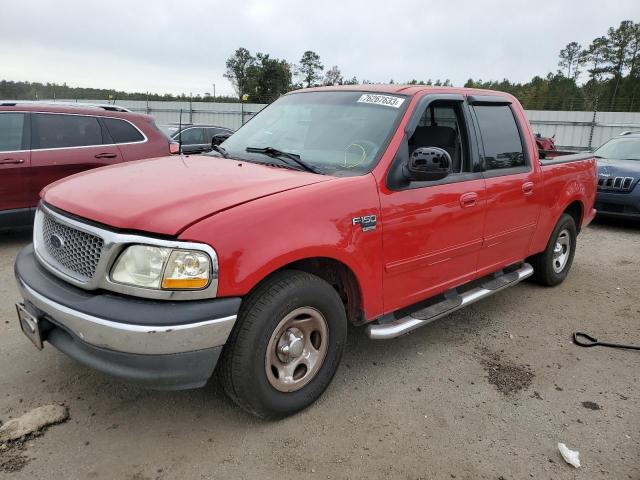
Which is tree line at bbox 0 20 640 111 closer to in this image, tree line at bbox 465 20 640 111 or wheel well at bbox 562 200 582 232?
tree line at bbox 465 20 640 111

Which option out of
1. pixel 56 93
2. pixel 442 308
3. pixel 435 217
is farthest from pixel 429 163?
pixel 56 93

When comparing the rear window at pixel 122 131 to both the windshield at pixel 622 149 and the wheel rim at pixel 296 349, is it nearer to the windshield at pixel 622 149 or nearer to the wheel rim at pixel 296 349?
the wheel rim at pixel 296 349

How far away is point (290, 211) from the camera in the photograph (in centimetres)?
256

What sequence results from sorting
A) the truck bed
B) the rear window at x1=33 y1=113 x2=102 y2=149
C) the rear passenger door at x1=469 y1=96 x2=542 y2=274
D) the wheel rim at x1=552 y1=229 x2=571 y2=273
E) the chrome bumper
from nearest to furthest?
the chrome bumper, the rear passenger door at x1=469 y1=96 x2=542 y2=274, the truck bed, the wheel rim at x1=552 y1=229 x2=571 y2=273, the rear window at x1=33 y1=113 x2=102 y2=149

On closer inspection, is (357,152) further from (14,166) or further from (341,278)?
(14,166)

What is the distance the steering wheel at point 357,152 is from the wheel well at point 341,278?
66 centimetres

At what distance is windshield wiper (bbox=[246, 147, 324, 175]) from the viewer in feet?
10.2

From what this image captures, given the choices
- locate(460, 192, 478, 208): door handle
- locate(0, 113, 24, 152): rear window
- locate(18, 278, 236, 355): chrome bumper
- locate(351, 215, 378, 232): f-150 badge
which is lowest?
locate(18, 278, 236, 355): chrome bumper

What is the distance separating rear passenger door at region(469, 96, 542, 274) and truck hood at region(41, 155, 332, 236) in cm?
167

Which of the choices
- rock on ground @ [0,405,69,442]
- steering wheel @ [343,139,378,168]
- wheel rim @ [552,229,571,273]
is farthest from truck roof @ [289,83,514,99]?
rock on ground @ [0,405,69,442]

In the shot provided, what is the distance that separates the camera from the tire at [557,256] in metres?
5.08

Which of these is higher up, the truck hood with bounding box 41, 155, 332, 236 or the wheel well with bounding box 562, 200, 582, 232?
the truck hood with bounding box 41, 155, 332, 236

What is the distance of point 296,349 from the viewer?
8.96 ft

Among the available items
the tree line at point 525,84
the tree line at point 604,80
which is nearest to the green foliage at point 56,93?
the tree line at point 525,84
